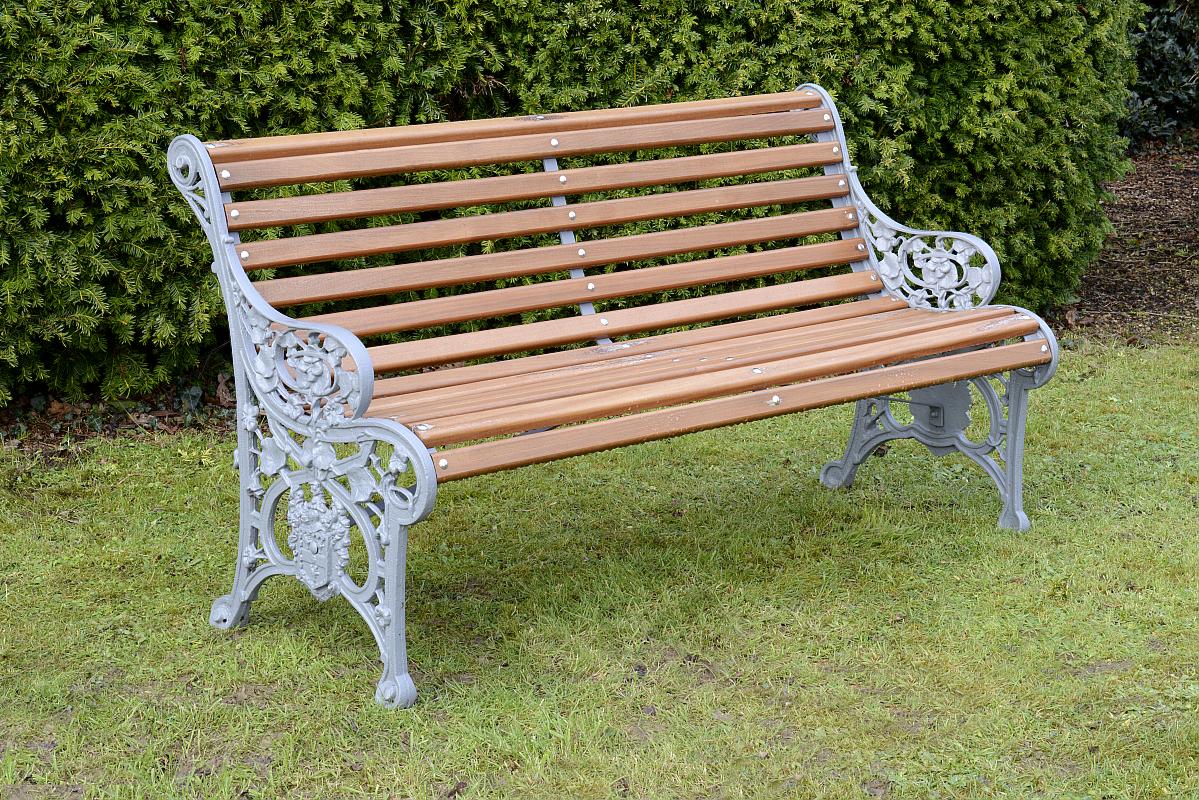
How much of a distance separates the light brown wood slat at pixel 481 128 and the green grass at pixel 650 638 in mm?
1230

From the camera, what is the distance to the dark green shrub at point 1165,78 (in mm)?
10570

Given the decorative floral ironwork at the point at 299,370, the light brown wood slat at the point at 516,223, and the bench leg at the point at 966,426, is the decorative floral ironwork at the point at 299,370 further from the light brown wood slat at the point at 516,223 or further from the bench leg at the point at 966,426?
the bench leg at the point at 966,426

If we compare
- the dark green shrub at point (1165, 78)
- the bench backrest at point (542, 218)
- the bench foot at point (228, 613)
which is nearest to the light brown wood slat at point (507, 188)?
the bench backrest at point (542, 218)

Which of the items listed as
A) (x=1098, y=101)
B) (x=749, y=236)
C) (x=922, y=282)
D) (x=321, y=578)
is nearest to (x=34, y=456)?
(x=321, y=578)

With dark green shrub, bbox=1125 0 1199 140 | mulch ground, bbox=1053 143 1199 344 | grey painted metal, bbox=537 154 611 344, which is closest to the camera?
grey painted metal, bbox=537 154 611 344

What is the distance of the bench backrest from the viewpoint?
137 inches

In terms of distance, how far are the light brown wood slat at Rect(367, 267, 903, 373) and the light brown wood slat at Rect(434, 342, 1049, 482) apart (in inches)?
22.7

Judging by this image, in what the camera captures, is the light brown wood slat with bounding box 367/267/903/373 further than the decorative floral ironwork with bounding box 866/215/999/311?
No

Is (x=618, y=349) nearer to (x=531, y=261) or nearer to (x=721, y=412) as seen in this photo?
(x=531, y=261)

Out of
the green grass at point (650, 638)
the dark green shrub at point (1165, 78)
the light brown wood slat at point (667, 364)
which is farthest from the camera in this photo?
the dark green shrub at point (1165, 78)

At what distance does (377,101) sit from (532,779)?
306 centimetres

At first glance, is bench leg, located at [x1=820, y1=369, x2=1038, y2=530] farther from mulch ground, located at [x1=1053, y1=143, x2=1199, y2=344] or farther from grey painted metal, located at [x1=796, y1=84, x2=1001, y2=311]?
mulch ground, located at [x1=1053, y1=143, x2=1199, y2=344]

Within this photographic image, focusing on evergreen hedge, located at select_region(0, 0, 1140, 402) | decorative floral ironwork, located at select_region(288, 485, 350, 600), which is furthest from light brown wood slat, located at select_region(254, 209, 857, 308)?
evergreen hedge, located at select_region(0, 0, 1140, 402)

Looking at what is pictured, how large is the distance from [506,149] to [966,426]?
5.50ft
